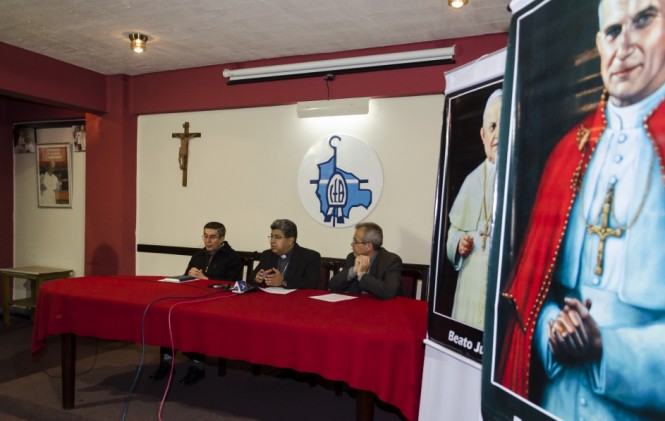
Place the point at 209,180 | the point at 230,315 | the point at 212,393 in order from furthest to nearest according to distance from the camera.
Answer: the point at 209,180 < the point at 212,393 < the point at 230,315

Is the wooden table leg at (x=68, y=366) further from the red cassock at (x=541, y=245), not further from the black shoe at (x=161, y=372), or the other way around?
the red cassock at (x=541, y=245)

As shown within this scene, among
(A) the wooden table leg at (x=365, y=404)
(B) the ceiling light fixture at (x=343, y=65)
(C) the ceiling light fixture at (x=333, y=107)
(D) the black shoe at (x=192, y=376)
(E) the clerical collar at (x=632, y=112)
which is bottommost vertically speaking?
(D) the black shoe at (x=192, y=376)

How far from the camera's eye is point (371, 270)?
3.17 m

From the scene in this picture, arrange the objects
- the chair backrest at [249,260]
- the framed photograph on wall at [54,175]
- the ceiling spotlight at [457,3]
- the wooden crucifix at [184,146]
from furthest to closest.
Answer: the framed photograph on wall at [54,175], the wooden crucifix at [184,146], the chair backrest at [249,260], the ceiling spotlight at [457,3]

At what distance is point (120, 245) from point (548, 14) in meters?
4.96

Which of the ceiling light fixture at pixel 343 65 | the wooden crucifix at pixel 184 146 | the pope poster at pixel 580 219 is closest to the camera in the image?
the pope poster at pixel 580 219

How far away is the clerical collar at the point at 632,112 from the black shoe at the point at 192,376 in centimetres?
336

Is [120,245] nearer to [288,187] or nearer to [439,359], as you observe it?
[288,187]

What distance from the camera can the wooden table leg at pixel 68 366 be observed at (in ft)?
9.46

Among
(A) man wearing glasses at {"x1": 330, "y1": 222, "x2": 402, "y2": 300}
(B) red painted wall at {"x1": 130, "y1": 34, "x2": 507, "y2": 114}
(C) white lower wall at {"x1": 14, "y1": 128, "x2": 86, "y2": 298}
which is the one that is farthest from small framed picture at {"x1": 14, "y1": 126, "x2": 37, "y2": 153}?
(A) man wearing glasses at {"x1": 330, "y1": 222, "x2": 402, "y2": 300}

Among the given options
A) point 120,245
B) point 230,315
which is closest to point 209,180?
point 120,245

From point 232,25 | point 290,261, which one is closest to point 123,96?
point 232,25

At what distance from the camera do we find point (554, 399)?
0.77 m

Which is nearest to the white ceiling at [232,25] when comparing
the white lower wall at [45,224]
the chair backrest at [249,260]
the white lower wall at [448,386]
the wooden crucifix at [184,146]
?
the wooden crucifix at [184,146]
